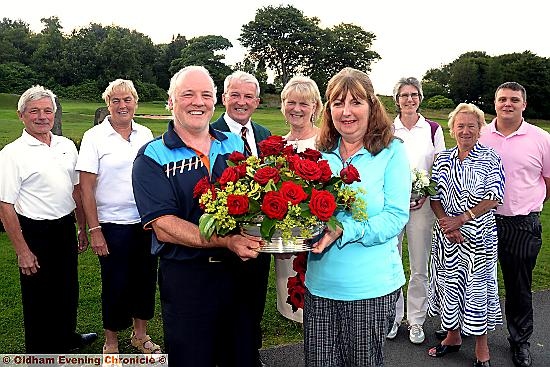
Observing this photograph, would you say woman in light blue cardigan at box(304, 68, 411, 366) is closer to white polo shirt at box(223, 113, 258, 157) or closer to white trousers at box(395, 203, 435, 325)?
white polo shirt at box(223, 113, 258, 157)

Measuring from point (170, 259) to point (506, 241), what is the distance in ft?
10.4

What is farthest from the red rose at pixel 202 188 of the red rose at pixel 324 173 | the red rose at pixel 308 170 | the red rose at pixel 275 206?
the red rose at pixel 324 173

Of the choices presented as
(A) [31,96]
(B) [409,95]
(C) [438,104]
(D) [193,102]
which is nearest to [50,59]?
(C) [438,104]

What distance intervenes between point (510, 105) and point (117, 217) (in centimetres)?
358

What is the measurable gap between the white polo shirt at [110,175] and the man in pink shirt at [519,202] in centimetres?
324

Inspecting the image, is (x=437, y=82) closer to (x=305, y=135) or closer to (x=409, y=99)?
(x=409, y=99)

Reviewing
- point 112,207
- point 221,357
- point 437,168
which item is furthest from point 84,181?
A: point 437,168

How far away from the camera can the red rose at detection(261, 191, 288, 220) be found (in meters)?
2.41

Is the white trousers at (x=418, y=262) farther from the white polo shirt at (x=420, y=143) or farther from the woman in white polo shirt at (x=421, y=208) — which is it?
the white polo shirt at (x=420, y=143)

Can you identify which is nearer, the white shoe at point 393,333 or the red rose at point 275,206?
the red rose at point 275,206

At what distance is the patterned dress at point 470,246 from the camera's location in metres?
4.36

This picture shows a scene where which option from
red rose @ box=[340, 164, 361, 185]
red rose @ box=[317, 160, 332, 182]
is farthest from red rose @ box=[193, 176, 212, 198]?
red rose @ box=[340, 164, 361, 185]

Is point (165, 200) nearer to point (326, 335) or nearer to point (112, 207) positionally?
point (326, 335)

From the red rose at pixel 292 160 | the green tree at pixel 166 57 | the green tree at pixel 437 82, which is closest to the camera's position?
the red rose at pixel 292 160
